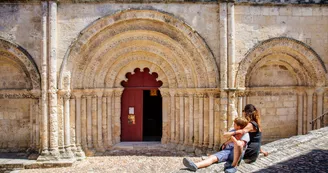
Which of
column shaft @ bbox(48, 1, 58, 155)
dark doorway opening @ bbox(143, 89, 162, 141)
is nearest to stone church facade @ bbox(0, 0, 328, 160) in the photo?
column shaft @ bbox(48, 1, 58, 155)

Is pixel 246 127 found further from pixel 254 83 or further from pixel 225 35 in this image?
pixel 254 83

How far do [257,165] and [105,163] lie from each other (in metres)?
4.64

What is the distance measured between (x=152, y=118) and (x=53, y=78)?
5152mm

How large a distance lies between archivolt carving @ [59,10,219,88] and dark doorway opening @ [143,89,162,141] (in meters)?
1.88

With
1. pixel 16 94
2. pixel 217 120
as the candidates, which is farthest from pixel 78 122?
pixel 217 120

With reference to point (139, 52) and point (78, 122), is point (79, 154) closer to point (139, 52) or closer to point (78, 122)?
point (78, 122)

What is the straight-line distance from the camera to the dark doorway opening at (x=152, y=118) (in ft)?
Answer: 36.1

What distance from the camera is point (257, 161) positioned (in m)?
5.61

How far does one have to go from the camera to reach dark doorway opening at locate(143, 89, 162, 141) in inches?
433

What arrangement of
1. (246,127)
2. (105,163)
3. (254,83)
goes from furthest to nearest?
1. (254,83)
2. (105,163)
3. (246,127)

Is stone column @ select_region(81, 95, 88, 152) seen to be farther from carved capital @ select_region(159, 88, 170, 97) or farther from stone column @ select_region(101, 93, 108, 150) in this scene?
carved capital @ select_region(159, 88, 170, 97)

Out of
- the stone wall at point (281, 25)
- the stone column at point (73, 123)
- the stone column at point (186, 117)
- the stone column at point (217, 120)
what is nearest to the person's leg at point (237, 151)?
the stone column at point (217, 120)

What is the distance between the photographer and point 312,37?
923 cm

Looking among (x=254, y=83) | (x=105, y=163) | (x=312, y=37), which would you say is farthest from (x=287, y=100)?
(x=105, y=163)
